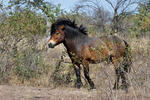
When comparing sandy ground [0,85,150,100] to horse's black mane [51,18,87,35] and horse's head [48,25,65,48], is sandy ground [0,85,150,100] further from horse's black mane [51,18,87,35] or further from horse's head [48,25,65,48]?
horse's black mane [51,18,87,35]

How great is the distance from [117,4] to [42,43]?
67.9 feet

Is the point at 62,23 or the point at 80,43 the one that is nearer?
the point at 80,43

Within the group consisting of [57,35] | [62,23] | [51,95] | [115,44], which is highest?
[62,23]

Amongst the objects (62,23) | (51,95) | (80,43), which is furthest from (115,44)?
(51,95)

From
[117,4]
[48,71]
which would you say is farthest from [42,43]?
[117,4]

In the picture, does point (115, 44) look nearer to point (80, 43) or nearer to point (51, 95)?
point (80, 43)

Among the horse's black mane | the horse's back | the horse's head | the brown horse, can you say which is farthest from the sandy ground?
the horse's black mane

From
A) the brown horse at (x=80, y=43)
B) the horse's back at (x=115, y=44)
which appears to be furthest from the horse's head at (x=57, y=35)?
the horse's back at (x=115, y=44)

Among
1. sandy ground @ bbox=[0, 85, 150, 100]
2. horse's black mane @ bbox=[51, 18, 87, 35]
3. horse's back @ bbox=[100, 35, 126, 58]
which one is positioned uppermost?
horse's black mane @ bbox=[51, 18, 87, 35]

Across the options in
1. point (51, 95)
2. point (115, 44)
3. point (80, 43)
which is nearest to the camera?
point (51, 95)

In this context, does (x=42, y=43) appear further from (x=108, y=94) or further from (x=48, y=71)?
(x=108, y=94)

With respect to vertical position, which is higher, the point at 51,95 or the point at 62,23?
the point at 62,23

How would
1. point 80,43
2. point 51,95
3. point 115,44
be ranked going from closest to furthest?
1. point 51,95
2. point 80,43
3. point 115,44

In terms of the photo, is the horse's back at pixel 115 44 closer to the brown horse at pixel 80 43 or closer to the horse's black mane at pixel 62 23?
the brown horse at pixel 80 43
